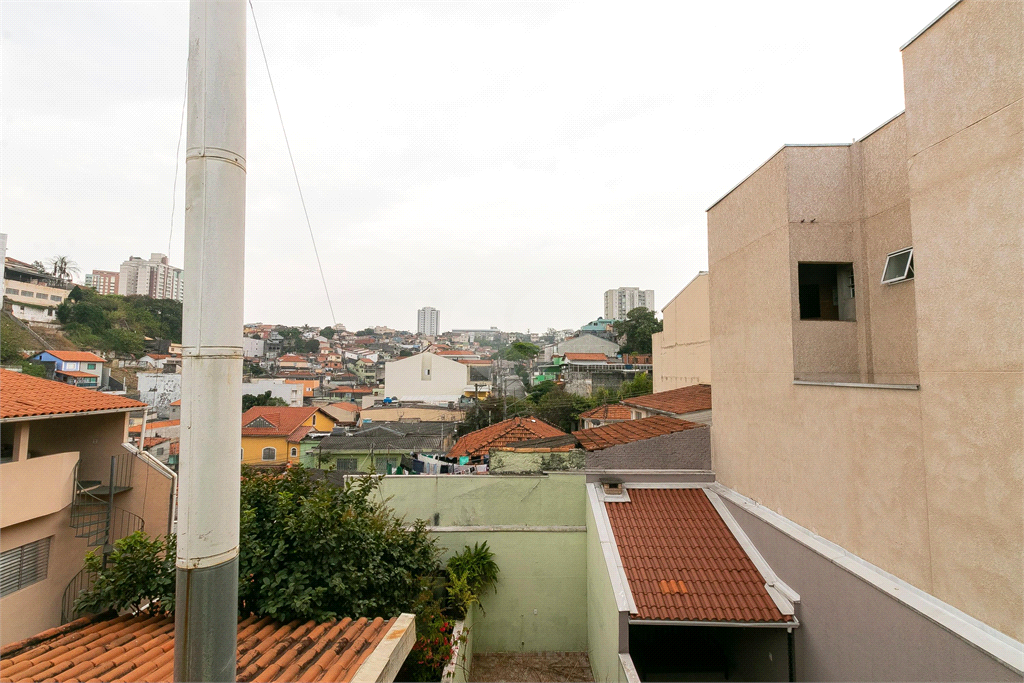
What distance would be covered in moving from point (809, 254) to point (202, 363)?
7.02 meters

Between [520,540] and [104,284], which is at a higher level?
[104,284]

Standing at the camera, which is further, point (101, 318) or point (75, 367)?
point (101, 318)

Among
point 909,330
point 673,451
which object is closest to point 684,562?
point 673,451

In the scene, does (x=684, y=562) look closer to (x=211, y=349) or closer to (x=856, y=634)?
(x=856, y=634)

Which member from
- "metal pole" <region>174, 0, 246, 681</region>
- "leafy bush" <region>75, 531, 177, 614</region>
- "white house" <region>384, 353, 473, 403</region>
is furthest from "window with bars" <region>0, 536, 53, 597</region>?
"white house" <region>384, 353, 473, 403</region>

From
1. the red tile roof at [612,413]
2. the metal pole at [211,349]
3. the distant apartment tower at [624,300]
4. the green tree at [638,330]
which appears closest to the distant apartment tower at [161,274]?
the metal pole at [211,349]

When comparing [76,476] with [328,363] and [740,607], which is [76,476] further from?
[328,363]

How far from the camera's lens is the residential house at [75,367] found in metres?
25.8

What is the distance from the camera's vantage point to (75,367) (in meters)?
27.8

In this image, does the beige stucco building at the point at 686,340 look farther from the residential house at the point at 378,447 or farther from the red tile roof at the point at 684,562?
the residential house at the point at 378,447

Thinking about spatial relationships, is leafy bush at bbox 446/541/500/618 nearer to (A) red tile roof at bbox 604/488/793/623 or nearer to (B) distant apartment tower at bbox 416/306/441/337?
(A) red tile roof at bbox 604/488/793/623

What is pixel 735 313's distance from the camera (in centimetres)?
783

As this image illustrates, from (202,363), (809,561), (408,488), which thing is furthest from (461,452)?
(202,363)

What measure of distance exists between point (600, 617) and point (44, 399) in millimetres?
9374
